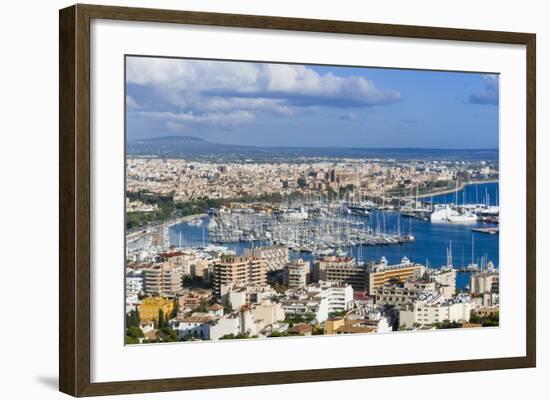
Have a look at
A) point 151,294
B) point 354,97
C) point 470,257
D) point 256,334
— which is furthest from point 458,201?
point 151,294

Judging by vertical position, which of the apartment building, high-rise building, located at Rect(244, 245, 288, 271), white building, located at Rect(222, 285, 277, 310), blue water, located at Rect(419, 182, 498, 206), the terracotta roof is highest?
blue water, located at Rect(419, 182, 498, 206)

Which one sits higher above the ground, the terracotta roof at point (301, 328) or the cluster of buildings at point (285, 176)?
the cluster of buildings at point (285, 176)

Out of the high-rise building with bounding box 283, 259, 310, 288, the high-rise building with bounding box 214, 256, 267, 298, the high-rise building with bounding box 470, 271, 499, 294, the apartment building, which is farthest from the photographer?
the high-rise building with bounding box 470, 271, 499, 294

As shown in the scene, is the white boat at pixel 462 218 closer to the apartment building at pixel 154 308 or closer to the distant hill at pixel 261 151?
the distant hill at pixel 261 151

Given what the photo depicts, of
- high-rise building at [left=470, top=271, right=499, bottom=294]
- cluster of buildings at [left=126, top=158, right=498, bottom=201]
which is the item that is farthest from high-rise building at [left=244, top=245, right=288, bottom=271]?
high-rise building at [left=470, top=271, right=499, bottom=294]

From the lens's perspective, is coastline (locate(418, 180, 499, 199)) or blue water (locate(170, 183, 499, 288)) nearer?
blue water (locate(170, 183, 499, 288))

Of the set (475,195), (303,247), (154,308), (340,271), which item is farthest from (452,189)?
(154,308)

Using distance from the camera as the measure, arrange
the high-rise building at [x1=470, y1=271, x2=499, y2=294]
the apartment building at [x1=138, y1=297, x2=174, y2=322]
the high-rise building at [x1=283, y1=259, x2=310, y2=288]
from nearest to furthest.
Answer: the apartment building at [x1=138, y1=297, x2=174, y2=322] < the high-rise building at [x1=283, y1=259, x2=310, y2=288] < the high-rise building at [x1=470, y1=271, x2=499, y2=294]

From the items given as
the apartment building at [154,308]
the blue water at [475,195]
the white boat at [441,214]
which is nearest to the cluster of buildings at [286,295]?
the apartment building at [154,308]

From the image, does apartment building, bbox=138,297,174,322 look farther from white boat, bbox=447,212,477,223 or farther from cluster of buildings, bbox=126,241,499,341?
white boat, bbox=447,212,477,223
